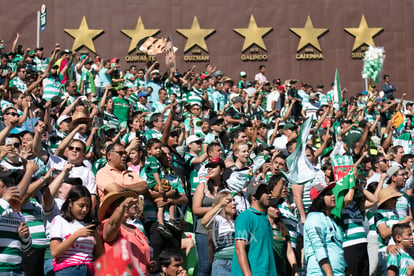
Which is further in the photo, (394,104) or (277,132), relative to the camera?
(394,104)

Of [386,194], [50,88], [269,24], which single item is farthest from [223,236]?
[269,24]

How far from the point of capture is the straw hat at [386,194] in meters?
9.34

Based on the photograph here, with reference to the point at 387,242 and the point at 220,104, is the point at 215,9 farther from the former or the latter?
the point at 387,242

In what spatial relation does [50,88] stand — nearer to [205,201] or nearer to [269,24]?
[205,201]

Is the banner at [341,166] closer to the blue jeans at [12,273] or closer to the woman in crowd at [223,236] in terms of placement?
the woman in crowd at [223,236]

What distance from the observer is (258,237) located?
7.05m

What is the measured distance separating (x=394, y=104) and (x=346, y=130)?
644 centimetres

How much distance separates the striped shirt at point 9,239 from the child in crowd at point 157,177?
1.96m

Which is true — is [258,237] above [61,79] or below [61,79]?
below

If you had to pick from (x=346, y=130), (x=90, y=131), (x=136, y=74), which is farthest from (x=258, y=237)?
(x=136, y=74)

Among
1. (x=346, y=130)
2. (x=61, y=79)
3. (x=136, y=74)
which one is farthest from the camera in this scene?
(x=136, y=74)

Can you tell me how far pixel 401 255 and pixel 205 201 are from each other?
2.31m

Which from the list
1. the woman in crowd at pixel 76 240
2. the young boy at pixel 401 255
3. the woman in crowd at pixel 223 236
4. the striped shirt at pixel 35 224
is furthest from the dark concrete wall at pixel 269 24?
the woman in crowd at pixel 76 240

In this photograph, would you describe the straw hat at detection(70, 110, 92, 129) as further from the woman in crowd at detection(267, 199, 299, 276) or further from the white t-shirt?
the white t-shirt
